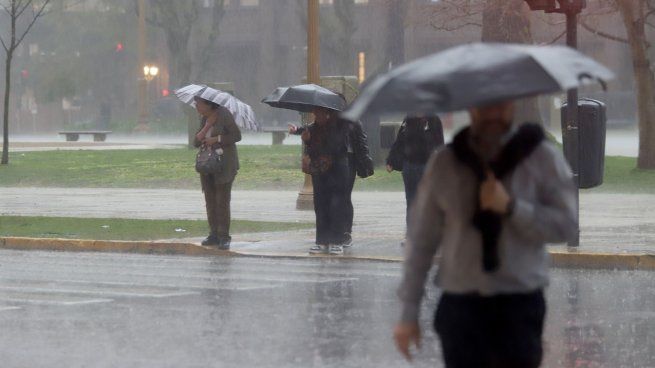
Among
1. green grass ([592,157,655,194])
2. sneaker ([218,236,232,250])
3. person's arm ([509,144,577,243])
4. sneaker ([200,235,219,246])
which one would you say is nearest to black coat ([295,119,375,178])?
sneaker ([218,236,232,250])

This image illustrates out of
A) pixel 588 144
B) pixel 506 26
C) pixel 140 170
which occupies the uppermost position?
pixel 506 26

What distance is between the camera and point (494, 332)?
544 cm

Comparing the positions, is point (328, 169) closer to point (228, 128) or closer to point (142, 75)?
point (228, 128)

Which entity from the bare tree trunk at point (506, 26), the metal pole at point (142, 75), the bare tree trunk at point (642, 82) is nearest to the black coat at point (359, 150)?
the bare tree trunk at point (642, 82)

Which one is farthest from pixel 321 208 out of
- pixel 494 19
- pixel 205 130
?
pixel 494 19

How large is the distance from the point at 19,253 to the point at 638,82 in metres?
17.1

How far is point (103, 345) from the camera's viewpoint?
1015 cm

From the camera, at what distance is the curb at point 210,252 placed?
15376 mm

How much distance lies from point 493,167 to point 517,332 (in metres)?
0.61

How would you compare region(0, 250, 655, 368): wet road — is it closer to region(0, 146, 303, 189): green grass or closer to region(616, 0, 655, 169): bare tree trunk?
region(0, 146, 303, 189): green grass

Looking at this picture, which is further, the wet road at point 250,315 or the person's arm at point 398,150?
the person's arm at point 398,150

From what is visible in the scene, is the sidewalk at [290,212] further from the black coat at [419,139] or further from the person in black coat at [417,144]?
the black coat at [419,139]

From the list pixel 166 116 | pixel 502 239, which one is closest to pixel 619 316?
pixel 502 239

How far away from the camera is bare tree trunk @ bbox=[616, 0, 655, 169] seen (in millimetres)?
30578
